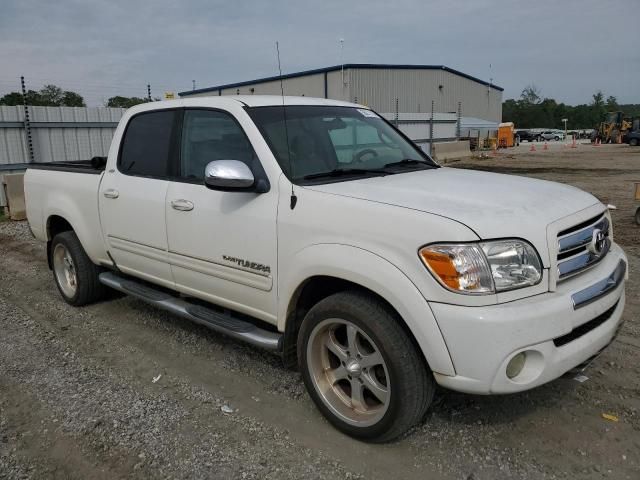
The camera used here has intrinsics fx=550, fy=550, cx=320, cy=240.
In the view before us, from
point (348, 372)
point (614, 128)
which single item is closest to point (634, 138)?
point (614, 128)

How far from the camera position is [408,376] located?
2.71 meters

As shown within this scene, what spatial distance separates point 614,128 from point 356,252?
53.2 meters

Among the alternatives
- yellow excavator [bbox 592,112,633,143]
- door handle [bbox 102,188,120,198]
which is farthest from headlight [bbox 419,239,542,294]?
yellow excavator [bbox 592,112,633,143]

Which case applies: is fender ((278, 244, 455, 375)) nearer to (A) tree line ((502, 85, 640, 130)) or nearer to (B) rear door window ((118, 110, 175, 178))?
(B) rear door window ((118, 110, 175, 178))

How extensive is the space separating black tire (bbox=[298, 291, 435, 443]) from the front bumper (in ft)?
0.46

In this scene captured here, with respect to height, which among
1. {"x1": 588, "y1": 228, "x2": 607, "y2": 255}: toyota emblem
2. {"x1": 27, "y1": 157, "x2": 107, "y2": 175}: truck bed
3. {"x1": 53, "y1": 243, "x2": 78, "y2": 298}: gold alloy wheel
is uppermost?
{"x1": 27, "y1": 157, "x2": 107, "y2": 175}: truck bed

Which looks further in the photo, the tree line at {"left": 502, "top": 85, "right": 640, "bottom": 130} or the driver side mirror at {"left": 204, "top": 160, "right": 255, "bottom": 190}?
the tree line at {"left": 502, "top": 85, "right": 640, "bottom": 130}

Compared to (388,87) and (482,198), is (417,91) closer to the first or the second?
(388,87)

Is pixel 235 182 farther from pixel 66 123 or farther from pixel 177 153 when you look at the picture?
pixel 66 123

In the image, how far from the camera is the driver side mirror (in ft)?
10.6

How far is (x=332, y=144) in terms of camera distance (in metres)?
3.81

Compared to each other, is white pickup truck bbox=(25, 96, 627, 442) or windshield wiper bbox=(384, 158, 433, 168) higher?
windshield wiper bbox=(384, 158, 433, 168)

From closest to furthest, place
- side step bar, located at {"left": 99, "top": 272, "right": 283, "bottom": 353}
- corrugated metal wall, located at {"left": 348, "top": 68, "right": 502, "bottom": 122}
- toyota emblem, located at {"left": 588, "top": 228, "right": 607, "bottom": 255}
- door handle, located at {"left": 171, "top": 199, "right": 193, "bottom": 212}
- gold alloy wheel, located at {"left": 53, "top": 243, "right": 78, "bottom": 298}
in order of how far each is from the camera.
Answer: toyota emblem, located at {"left": 588, "top": 228, "right": 607, "bottom": 255}, side step bar, located at {"left": 99, "top": 272, "right": 283, "bottom": 353}, door handle, located at {"left": 171, "top": 199, "right": 193, "bottom": 212}, gold alloy wheel, located at {"left": 53, "top": 243, "right": 78, "bottom": 298}, corrugated metal wall, located at {"left": 348, "top": 68, "right": 502, "bottom": 122}

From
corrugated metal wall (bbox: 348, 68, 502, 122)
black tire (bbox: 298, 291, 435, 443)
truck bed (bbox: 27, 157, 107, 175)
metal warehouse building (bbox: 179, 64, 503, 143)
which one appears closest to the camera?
black tire (bbox: 298, 291, 435, 443)
